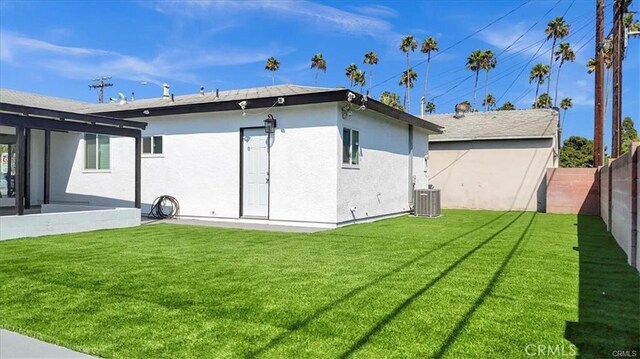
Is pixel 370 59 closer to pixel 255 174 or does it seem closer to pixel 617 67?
pixel 617 67

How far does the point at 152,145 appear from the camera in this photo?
41.1 feet

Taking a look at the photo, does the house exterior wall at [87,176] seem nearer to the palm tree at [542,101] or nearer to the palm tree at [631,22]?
the palm tree at [631,22]

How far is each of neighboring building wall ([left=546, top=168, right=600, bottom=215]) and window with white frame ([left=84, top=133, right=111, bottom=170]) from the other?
604 inches

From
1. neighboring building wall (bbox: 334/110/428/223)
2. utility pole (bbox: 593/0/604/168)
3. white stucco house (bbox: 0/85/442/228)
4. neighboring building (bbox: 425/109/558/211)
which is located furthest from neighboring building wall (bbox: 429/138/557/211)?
white stucco house (bbox: 0/85/442/228)

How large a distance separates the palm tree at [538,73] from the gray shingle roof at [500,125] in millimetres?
23730

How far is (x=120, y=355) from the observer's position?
2.84 m

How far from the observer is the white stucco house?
33.3 feet

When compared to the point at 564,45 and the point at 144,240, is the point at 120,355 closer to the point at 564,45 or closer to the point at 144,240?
the point at 144,240

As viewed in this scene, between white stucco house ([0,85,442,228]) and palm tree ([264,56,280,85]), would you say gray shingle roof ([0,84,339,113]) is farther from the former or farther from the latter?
palm tree ([264,56,280,85])

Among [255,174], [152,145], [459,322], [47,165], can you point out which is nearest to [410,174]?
[255,174]

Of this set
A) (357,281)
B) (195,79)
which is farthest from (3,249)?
(195,79)

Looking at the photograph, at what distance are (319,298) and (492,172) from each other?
15213 millimetres

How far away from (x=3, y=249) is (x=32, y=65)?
17275mm

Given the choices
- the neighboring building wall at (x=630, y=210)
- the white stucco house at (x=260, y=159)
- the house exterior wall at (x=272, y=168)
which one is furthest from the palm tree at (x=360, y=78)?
the neighboring building wall at (x=630, y=210)
